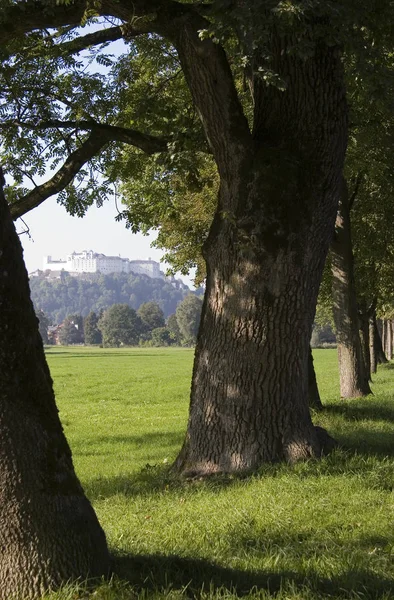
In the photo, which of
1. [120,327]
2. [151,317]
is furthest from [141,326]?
[120,327]

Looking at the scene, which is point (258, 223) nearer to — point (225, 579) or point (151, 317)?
point (225, 579)

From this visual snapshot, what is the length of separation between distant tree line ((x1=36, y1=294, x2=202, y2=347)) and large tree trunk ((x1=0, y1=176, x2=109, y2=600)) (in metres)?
142

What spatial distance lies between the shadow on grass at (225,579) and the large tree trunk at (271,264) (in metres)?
3.65

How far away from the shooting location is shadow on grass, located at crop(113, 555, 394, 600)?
15.4 ft

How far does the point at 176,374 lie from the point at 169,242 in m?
20.8

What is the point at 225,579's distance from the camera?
495cm

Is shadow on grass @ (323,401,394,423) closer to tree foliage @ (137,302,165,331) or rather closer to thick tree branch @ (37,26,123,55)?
thick tree branch @ (37,26,123,55)

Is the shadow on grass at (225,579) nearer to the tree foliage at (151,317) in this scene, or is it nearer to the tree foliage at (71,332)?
the tree foliage at (151,317)

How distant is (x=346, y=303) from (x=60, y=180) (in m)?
9.50

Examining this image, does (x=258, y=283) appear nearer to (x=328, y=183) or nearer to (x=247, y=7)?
(x=328, y=183)

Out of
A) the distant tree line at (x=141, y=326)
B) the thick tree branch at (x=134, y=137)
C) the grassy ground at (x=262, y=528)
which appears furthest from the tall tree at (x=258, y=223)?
the distant tree line at (x=141, y=326)

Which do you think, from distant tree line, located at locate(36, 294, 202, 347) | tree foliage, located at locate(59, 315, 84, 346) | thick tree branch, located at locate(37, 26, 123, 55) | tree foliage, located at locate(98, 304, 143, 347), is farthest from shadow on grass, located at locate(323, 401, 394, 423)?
tree foliage, located at locate(59, 315, 84, 346)

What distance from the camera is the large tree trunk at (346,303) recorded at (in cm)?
1827

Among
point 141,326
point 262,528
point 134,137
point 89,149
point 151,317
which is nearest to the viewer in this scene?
point 262,528
